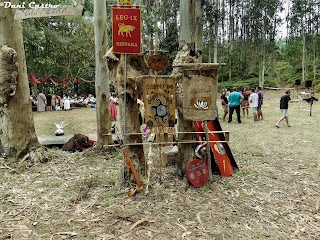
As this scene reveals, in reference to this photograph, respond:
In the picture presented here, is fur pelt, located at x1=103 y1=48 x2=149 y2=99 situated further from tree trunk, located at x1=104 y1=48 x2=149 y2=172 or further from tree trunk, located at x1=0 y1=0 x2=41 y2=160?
tree trunk, located at x1=0 y1=0 x2=41 y2=160

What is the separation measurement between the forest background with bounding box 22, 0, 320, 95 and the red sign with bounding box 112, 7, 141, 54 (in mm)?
14271

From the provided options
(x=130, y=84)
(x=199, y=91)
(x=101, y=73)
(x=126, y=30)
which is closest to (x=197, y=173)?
(x=199, y=91)

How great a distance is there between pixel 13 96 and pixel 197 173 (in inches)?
176

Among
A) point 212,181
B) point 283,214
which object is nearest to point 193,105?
→ point 212,181

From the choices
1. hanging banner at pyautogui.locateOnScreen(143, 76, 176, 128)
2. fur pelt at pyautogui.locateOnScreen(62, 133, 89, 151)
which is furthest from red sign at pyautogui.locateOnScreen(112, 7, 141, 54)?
fur pelt at pyautogui.locateOnScreen(62, 133, 89, 151)

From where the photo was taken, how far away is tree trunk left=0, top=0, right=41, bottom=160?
5250 mm

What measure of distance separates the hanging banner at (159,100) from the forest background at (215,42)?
14.6 metres

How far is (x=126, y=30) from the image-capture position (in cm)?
388

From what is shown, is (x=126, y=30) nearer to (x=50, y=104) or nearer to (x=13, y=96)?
(x=13, y=96)

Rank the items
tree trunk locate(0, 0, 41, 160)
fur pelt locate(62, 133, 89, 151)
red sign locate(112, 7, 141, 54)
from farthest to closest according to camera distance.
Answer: fur pelt locate(62, 133, 89, 151)
tree trunk locate(0, 0, 41, 160)
red sign locate(112, 7, 141, 54)

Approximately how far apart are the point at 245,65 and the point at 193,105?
29.9 meters

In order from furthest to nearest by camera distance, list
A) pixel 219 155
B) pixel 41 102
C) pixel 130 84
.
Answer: pixel 41 102 → pixel 219 155 → pixel 130 84

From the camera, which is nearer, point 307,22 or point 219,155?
point 219,155

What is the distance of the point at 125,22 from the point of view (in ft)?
12.6
